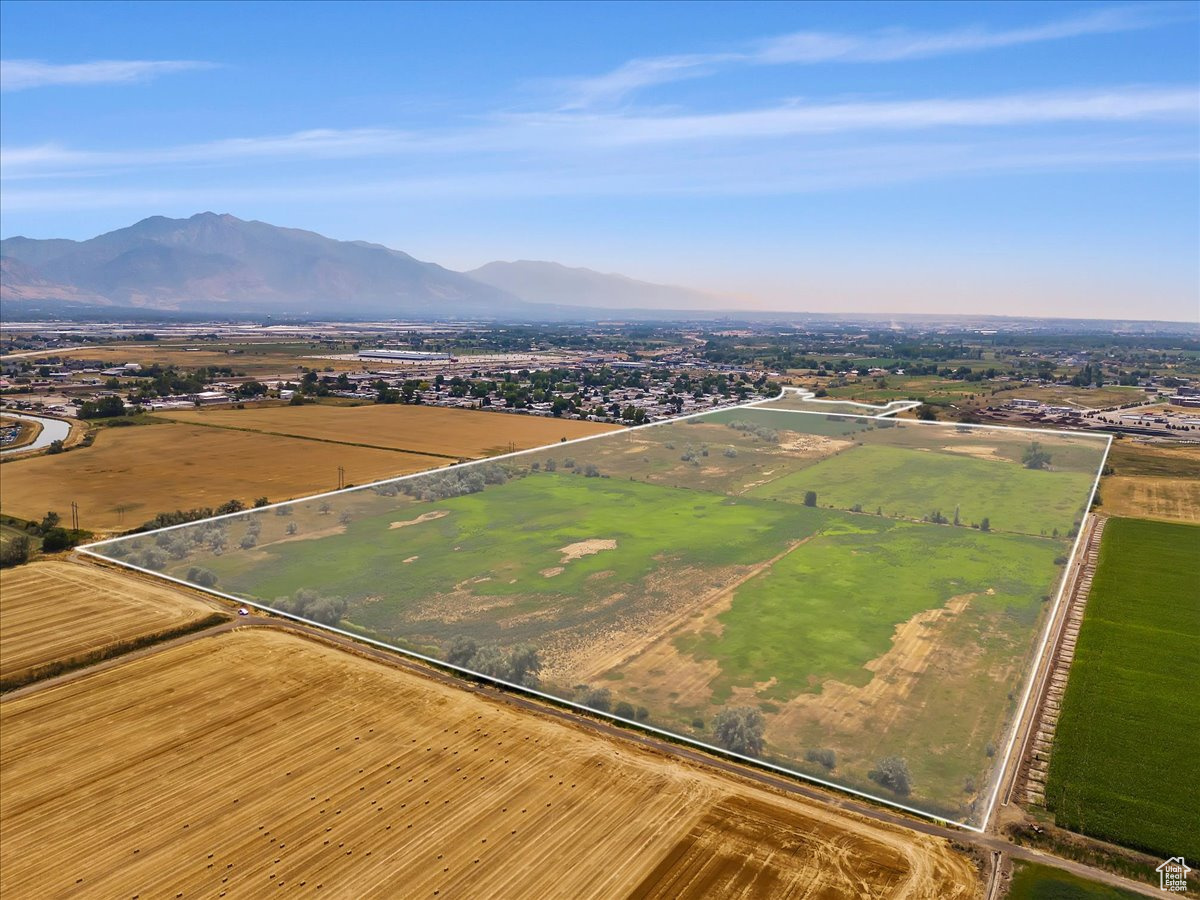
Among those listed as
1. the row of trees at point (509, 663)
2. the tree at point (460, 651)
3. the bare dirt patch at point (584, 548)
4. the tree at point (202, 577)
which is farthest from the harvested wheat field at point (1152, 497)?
the tree at point (202, 577)

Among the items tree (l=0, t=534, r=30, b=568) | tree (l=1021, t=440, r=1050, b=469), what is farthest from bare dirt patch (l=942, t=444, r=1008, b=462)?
tree (l=0, t=534, r=30, b=568)

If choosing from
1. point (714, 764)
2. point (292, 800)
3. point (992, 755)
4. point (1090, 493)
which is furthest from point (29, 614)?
point (1090, 493)

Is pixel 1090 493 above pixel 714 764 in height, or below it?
above

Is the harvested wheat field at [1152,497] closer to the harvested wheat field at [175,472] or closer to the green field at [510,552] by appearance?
the green field at [510,552]

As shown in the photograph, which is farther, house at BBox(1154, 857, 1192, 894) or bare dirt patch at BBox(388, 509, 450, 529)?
bare dirt patch at BBox(388, 509, 450, 529)

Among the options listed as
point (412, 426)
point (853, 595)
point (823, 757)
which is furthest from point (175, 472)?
point (823, 757)

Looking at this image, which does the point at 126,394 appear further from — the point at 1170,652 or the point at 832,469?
the point at 1170,652

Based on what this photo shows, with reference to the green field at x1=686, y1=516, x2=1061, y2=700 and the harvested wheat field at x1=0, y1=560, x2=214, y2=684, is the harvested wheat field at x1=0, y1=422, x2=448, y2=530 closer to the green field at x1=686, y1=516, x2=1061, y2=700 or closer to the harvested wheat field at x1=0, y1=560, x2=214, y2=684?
the harvested wheat field at x1=0, y1=560, x2=214, y2=684
